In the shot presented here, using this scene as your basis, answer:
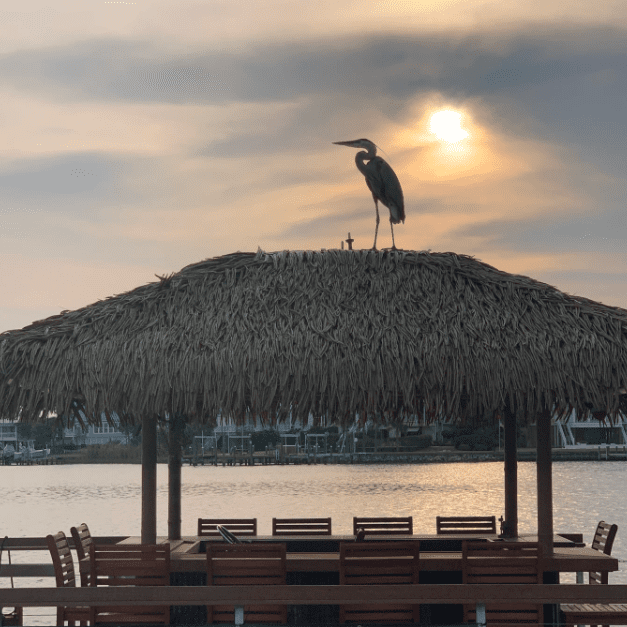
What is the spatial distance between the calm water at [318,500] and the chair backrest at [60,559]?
1320 centimetres

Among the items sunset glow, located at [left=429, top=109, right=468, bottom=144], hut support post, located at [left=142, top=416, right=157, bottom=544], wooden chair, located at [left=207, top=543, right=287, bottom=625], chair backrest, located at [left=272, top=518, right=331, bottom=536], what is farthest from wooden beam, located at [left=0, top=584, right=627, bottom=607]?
sunset glow, located at [left=429, top=109, right=468, bottom=144]

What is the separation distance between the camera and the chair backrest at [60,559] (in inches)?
300

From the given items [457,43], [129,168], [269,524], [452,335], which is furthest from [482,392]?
[269,524]

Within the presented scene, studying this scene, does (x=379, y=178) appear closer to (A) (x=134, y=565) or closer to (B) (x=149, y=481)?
(B) (x=149, y=481)

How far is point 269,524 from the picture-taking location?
38781 millimetres

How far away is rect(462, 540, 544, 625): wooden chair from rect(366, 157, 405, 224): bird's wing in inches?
117

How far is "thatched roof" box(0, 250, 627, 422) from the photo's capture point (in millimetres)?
7488

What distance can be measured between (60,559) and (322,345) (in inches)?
104

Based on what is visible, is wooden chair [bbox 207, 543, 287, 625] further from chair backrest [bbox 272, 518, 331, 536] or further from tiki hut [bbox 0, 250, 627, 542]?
chair backrest [bbox 272, 518, 331, 536]

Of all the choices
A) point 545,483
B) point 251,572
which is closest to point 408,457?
point 545,483

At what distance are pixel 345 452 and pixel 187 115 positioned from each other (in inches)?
3631

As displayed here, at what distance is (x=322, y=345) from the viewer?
7.50m

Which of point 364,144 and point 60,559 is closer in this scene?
point 60,559

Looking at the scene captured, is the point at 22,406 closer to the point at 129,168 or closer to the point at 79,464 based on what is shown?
the point at 129,168
